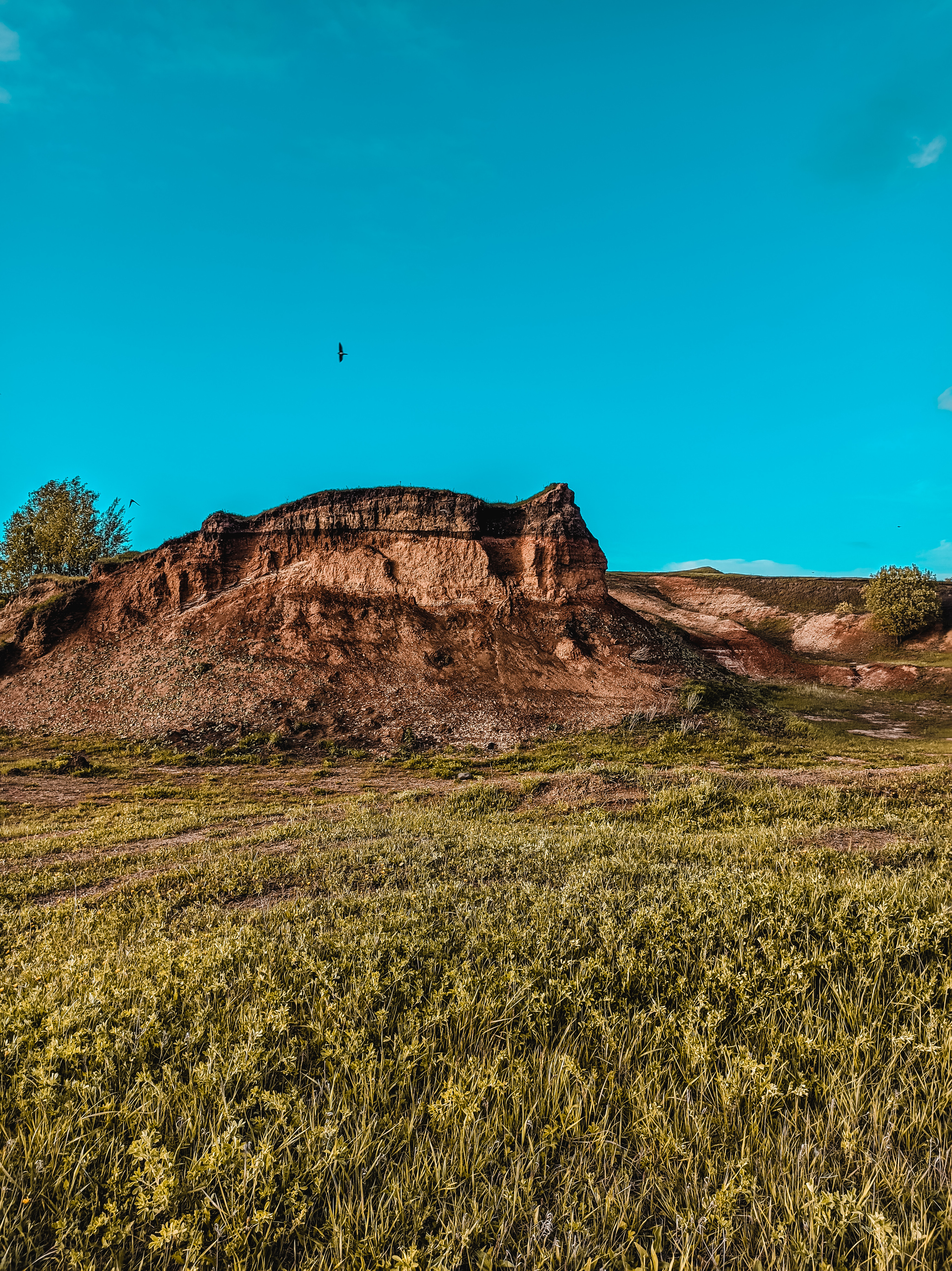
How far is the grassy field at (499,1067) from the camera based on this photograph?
1.98m

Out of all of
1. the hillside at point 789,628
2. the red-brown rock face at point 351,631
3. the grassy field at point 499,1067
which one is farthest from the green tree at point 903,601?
the grassy field at point 499,1067

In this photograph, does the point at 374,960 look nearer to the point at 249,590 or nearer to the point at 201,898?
the point at 201,898

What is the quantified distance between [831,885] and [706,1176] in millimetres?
3403

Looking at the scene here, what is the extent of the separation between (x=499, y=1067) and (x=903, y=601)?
70.2 m

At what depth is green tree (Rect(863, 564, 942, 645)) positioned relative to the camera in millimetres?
55719

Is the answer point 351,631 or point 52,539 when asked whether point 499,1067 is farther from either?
point 52,539

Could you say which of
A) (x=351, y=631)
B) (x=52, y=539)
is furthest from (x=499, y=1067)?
(x=52, y=539)

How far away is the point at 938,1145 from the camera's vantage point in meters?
2.34

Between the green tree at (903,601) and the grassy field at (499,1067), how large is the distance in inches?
2482

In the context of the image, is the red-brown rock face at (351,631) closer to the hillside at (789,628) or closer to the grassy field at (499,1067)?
the hillside at (789,628)

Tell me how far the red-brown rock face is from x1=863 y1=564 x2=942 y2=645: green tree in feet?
110

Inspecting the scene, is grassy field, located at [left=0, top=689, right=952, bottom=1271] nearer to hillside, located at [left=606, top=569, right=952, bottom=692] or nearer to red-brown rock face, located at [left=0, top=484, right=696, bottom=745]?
red-brown rock face, located at [left=0, top=484, right=696, bottom=745]

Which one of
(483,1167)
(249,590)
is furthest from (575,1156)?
(249,590)

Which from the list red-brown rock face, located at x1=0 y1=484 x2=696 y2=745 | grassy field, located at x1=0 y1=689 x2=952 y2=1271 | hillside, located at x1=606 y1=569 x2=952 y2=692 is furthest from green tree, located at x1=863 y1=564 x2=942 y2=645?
grassy field, located at x1=0 y1=689 x2=952 y2=1271
